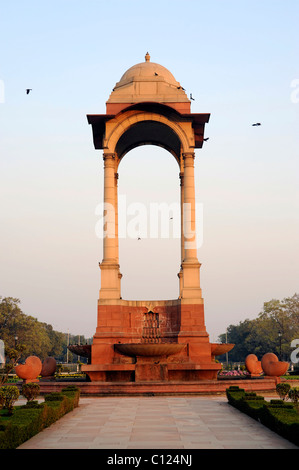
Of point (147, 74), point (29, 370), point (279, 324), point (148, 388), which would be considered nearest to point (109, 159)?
point (147, 74)

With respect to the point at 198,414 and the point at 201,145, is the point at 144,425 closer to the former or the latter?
the point at 198,414

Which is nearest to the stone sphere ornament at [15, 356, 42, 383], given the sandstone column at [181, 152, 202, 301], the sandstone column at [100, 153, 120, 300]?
the sandstone column at [100, 153, 120, 300]

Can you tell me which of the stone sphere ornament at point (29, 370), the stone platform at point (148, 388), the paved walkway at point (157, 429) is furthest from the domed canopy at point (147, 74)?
the paved walkway at point (157, 429)

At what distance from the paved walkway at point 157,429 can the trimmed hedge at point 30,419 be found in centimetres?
21

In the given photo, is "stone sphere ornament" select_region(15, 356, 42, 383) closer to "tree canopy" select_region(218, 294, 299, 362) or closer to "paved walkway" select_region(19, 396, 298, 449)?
"paved walkway" select_region(19, 396, 298, 449)

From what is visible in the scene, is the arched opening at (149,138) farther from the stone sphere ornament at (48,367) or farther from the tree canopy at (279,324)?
the tree canopy at (279,324)

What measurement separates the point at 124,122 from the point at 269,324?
6577 centimetres

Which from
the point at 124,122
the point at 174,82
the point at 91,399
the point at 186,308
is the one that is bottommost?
the point at 91,399

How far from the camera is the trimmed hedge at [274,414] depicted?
37.3 feet

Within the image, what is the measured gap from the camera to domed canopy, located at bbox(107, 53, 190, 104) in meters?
30.8

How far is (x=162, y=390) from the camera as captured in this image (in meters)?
23.0

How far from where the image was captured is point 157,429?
12.9 m
